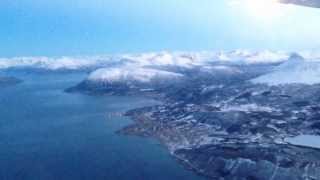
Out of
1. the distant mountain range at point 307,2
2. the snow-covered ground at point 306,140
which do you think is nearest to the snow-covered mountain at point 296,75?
the snow-covered ground at point 306,140

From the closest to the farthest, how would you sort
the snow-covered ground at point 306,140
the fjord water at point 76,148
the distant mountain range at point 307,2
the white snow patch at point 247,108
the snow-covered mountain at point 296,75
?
the distant mountain range at point 307,2 < the fjord water at point 76,148 < the snow-covered ground at point 306,140 < the white snow patch at point 247,108 < the snow-covered mountain at point 296,75

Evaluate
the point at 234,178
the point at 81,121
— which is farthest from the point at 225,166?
the point at 81,121

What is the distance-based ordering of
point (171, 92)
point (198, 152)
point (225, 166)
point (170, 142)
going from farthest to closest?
point (171, 92)
point (170, 142)
point (198, 152)
point (225, 166)

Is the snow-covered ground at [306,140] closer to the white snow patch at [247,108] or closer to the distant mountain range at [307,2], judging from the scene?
the white snow patch at [247,108]

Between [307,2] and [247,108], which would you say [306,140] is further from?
[307,2]

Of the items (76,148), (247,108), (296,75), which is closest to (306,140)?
(247,108)

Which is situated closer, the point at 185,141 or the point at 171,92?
the point at 185,141

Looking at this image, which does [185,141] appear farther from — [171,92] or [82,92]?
[82,92]
